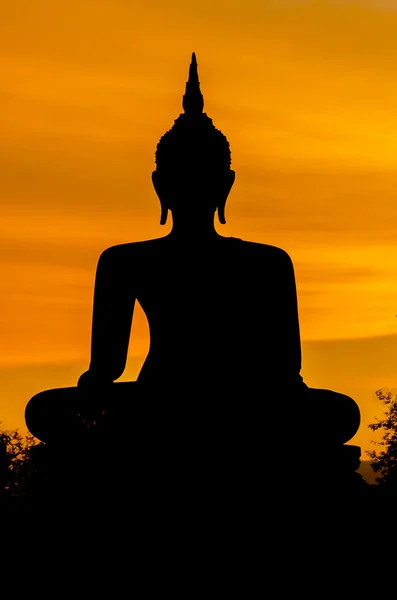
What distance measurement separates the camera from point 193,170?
15266mm

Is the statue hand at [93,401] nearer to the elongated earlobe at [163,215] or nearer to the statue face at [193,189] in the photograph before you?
the elongated earlobe at [163,215]

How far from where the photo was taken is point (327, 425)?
1461 cm

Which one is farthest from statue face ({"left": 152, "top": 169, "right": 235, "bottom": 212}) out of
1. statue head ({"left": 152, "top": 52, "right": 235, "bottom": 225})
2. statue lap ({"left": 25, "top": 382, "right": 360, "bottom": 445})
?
statue lap ({"left": 25, "top": 382, "right": 360, "bottom": 445})

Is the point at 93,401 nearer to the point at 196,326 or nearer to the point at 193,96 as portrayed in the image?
the point at 196,326

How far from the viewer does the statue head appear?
15.2 metres

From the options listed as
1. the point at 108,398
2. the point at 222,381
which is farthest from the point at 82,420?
the point at 222,381

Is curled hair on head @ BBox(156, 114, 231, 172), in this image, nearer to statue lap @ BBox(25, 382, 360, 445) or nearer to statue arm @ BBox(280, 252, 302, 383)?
statue arm @ BBox(280, 252, 302, 383)

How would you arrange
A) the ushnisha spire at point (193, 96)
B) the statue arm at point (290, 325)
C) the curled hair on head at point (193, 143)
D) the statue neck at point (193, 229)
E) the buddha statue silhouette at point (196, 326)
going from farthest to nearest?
the ushnisha spire at point (193, 96) < the curled hair on head at point (193, 143) < the statue neck at point (193, 229) < the statue arm at point (290, 325) < the buddha statue silhouette at point (196, 326)

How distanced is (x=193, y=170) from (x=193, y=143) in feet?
0.86

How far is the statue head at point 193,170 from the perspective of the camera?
15.2 meters

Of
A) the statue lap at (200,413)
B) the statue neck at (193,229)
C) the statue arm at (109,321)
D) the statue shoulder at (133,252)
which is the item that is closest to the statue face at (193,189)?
the statue neck at (193,229)

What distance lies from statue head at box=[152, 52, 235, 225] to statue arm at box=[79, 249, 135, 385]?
71 cm

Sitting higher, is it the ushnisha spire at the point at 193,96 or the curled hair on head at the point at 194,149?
the ushnisha spire at the point at 193,96

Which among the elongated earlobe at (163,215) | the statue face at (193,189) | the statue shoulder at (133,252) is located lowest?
Result: the statue shoulder at (133,252)
